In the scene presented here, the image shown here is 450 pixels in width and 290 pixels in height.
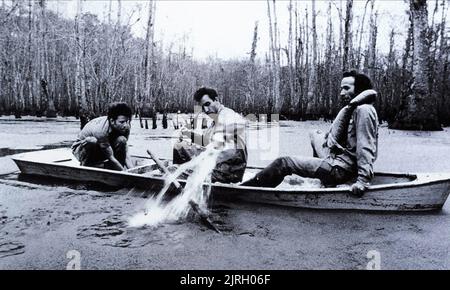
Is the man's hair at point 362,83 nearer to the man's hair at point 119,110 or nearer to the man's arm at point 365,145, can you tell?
the man's arm at point 365,145

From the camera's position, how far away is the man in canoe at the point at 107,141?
5020 mm

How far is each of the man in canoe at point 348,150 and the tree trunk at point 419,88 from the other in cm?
898

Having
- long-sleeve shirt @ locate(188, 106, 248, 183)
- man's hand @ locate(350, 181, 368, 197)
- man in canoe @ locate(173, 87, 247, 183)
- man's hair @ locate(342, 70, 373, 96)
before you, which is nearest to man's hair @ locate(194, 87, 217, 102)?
man in canoe @ locate(173, 87, 247, 183)

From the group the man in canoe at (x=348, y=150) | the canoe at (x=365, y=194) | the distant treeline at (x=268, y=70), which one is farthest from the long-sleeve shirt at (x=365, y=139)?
the distant treeline at (x=268, y=70)

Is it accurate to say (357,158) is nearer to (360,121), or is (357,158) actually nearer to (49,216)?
A: (360,121)

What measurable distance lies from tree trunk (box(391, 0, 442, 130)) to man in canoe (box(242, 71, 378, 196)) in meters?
8.98

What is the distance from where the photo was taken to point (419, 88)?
1196 cm

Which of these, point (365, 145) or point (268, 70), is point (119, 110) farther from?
point (268, 70)

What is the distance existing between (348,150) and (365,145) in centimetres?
28

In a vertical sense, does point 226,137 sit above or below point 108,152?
above

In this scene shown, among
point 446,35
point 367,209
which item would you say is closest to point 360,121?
point 367,209

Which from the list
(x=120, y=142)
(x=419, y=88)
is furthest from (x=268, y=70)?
(x=120, y=142)

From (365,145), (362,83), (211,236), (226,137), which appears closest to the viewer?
(211,236)
